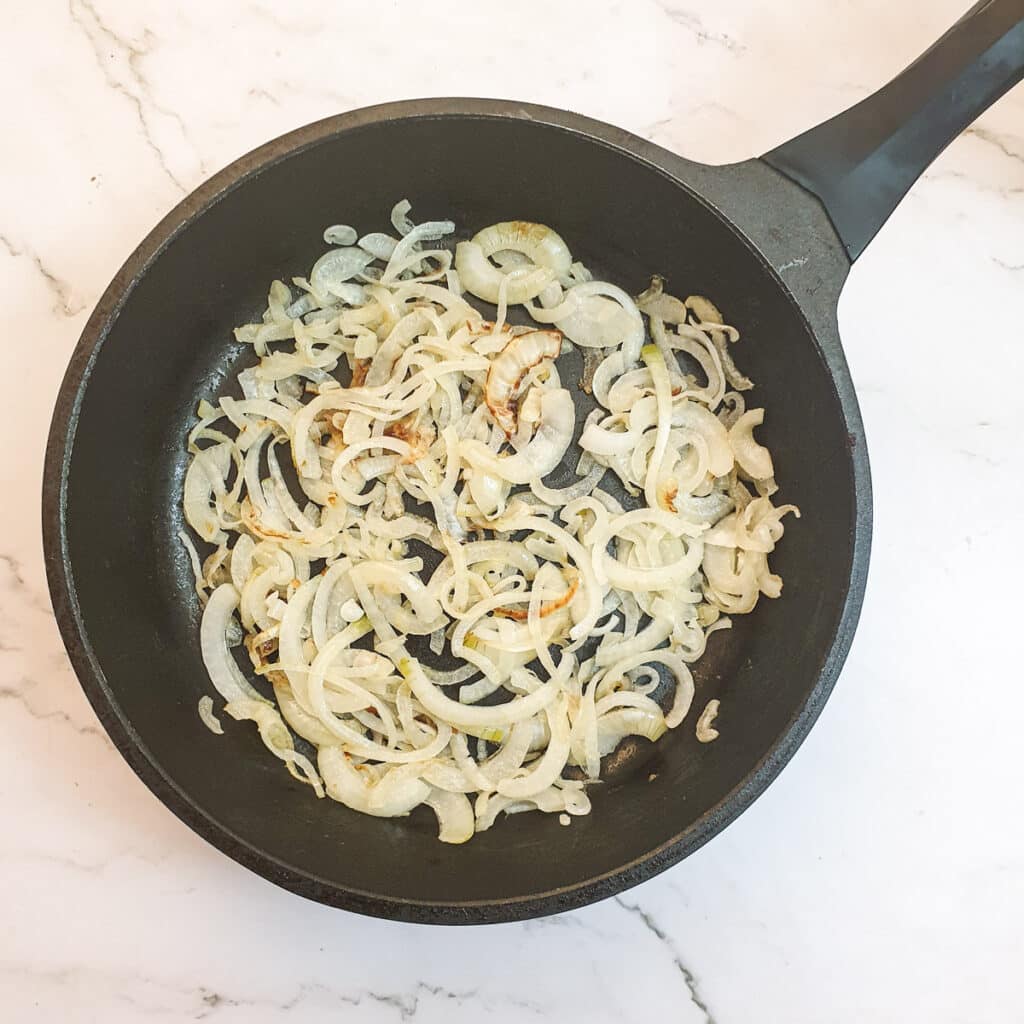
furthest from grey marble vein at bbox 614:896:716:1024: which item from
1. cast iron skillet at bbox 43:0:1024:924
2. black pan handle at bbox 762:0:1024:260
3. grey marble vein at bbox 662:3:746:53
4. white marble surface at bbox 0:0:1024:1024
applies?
grey marble vein at bbox 662:3:746:53

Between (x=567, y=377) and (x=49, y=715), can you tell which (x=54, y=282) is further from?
(x=567, y=377)

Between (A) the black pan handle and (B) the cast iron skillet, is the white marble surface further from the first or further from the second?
(A) the black pan handle

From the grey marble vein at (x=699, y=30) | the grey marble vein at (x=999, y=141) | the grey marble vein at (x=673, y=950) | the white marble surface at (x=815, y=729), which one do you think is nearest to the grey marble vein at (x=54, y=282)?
the white marble surface at (x=815, y=729)

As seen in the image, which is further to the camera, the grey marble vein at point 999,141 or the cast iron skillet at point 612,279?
the grey marble vein at point 999,141

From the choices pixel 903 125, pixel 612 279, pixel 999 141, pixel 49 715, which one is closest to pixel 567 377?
pixel 612 279

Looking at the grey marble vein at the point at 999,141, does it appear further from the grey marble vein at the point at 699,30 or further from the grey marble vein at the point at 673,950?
the grey marble vein at the point at 673,950

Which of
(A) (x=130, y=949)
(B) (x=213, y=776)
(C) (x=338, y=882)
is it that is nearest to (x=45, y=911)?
(A) (x=130, y=949)
